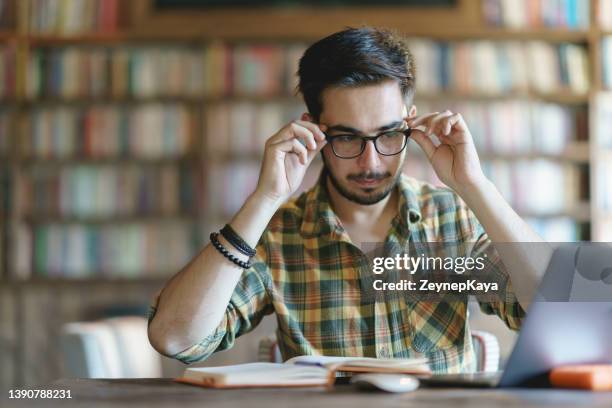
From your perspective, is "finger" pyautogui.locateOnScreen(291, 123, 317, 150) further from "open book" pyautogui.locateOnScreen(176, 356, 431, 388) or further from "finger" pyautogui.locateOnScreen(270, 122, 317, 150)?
"open book" pyautogui.locateOnScreen(176, 356, 431, 388)

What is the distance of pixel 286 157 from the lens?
1689mm

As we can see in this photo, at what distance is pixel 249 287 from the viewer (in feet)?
5.55

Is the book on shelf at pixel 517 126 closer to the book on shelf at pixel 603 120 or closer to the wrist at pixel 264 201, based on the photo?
the book on shelf at pixel 603 120

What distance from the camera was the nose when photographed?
5.58 feet

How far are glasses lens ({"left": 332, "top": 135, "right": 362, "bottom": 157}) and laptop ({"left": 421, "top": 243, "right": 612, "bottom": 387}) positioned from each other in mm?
612

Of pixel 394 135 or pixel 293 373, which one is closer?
pixel 293 373

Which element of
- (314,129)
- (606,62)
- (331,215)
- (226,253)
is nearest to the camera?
(226,253)

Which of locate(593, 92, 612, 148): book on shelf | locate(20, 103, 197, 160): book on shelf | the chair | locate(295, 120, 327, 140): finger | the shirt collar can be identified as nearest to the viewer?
locate(295, 120, 327, 140): finger

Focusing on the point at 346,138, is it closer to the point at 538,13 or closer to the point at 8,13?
the point at 538,13

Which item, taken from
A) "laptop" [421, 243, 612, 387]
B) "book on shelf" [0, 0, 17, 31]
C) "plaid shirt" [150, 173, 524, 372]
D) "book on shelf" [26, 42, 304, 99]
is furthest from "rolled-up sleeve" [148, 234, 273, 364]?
"book on shelf" [0, 0, 17, 31]

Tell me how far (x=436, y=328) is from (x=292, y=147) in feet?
1.49

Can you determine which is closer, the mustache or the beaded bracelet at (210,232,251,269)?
the beaded bracelet at (210,232,251,269)

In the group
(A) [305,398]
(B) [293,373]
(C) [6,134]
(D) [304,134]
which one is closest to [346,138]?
(D) [304,134]

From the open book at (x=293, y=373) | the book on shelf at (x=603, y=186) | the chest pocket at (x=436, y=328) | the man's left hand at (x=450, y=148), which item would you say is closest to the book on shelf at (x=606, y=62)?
the book on shelf at (x=603, y=186)
